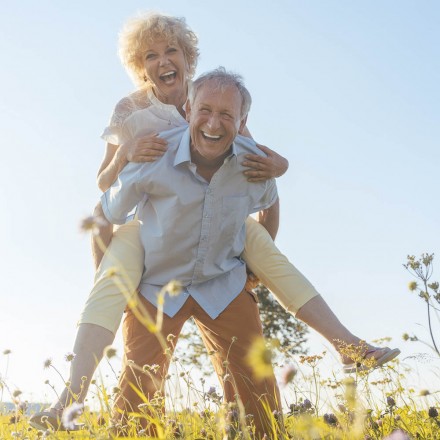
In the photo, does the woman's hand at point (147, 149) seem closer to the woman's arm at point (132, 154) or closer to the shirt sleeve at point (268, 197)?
the woman's arm at point (132, 154)

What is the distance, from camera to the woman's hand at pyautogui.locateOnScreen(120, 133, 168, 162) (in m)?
4.41

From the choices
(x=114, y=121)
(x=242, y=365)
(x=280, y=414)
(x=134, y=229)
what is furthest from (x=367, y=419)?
(x=114, y=121)

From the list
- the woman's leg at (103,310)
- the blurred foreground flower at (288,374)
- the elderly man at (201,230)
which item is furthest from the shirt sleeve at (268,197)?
the blurred foreground flower at (288,374)

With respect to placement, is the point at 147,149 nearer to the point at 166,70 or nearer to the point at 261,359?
the point at 166,70

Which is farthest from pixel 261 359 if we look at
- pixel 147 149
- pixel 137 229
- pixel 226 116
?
pixel 137 229

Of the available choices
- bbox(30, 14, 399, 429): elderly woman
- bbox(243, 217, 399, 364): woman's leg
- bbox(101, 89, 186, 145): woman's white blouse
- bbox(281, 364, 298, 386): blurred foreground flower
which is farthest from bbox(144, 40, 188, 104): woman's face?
bbox(281, 364, 298, 386): blurred foreground flower

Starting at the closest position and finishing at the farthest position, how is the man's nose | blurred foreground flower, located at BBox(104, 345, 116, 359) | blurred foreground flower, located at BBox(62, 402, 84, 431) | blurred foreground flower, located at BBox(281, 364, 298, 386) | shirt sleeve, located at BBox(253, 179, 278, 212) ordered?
blurred foreground flower, located at BBox(281, 364, 298, 386) < blurred foreground flower, located at BBox(104, 345, 116, 359) < blurred foreground flower, located at BBox(62, 402, 84, 431) < the man's nose < shirt sleeve, located at BBox(253, 179, 278, 212)

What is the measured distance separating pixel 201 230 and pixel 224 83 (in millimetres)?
970

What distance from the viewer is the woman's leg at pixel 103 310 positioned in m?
3.79

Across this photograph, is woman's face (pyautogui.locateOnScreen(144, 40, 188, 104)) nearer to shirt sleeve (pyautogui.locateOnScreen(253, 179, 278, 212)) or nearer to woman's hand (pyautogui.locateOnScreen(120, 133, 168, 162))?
woman's hand (pyautogui.locateOnScreen(120, 133, 168, 162))

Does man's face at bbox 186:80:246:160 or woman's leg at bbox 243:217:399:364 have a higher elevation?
man's face at bbox 186:80:246:160

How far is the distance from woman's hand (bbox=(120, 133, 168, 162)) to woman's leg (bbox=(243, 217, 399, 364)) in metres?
0.84

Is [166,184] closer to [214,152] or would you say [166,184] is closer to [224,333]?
[214,152]

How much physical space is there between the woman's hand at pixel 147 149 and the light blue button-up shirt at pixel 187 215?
4cm
